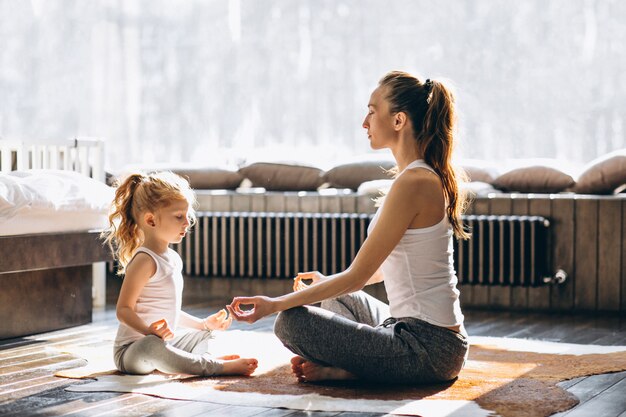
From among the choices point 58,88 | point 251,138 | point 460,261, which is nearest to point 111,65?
point 58,88

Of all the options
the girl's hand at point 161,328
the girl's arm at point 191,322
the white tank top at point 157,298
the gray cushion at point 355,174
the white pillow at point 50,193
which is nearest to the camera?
the girl's hand at point 161,328

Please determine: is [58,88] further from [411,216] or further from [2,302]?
[411,216]

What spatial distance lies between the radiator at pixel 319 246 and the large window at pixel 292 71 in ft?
1.47

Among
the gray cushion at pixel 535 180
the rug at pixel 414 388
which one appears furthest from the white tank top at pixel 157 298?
the gray cushion at pixel 535 180

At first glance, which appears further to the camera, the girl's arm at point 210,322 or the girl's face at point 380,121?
the girl's arm at point 210,322

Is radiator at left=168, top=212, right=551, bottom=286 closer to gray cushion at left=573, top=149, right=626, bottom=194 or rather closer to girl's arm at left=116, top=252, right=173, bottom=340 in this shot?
gray cushion at left=573, top=149, right=626, bottom=194

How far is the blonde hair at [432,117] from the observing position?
240 centimetres

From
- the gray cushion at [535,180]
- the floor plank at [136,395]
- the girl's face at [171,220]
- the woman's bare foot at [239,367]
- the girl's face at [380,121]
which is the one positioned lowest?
the floor plank at [136,395]

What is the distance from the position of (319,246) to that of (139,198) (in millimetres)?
1966

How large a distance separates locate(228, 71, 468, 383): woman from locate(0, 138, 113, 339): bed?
1177 mm

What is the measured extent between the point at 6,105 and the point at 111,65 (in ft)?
2.26

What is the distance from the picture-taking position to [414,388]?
2410mm

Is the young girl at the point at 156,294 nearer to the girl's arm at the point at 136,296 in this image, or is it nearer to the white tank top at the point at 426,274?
the girl's arm at the point at 136,296

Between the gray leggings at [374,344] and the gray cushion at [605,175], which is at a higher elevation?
the gray cushion at [605,175]
